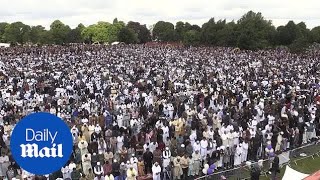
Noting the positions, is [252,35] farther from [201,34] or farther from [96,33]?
[96,33]

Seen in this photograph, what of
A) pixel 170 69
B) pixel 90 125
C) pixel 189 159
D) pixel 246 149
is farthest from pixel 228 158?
pixel 170 69

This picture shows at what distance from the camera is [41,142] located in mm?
4016

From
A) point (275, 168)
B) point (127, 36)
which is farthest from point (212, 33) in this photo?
point (275, 168)

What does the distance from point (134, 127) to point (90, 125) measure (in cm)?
159

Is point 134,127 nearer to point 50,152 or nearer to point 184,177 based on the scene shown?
point 184,177

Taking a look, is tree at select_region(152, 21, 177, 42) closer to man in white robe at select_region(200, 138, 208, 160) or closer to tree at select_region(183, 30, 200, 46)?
tree at select_region(183, 30, 200, 46)

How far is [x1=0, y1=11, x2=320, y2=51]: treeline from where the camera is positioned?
56.1m

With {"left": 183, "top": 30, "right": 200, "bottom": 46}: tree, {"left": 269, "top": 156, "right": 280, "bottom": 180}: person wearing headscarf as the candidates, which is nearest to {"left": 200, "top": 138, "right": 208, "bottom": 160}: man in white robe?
{"left": 269, "top": 156, "right": 280, "bottom": 180}: person wearing headscarf

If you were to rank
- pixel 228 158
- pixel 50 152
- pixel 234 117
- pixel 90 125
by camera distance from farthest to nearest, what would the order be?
pixel 234 117 < pixel 90 125 < pixel 228 158 < pixel 50 152

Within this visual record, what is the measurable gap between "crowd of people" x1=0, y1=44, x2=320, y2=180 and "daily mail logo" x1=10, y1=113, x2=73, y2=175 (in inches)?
281

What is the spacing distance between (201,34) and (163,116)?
4911 centimetres

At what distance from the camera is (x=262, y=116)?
17.0 m

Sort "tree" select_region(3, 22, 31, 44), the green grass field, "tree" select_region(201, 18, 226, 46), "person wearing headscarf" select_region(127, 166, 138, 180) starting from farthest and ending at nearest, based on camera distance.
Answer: "tree" select_region(3, 22, 31, 44)
"tree" select_region(201, 18, 226, 46)
the green grass field
"person wearing headscarf" select_region(127, 166, 138, 180)

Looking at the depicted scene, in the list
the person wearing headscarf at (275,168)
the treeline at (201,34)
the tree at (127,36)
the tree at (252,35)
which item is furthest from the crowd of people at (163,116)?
the tree at (127,36)
